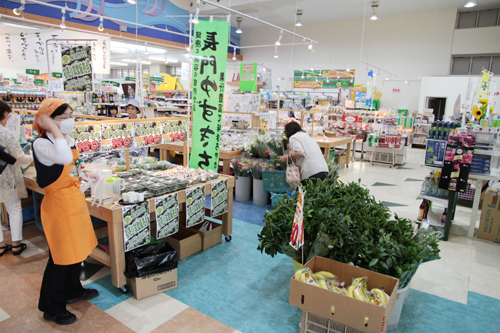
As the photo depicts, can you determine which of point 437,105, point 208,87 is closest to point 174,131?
point 208,87

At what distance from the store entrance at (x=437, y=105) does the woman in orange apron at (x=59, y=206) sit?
15.1 metres

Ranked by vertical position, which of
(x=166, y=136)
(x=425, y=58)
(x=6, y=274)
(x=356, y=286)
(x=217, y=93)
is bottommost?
(x=6, y=274)

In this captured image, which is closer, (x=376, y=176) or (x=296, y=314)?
(x=296, y=314)

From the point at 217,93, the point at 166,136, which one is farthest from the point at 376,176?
the point at 166,136

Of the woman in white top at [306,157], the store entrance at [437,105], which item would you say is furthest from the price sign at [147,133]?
the store entrance at [437,105]

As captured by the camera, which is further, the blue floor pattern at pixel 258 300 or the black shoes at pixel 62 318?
the blue floor pattern at pixel 258 300

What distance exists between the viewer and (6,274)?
2.91m

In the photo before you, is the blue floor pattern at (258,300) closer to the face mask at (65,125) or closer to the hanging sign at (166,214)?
the hanging sign at (166,214)

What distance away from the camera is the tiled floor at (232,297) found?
7.70 feet

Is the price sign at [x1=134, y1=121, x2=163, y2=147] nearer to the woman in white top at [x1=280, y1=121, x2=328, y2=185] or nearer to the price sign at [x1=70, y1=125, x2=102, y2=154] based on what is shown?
the price sign at [x1=70, y1=125, x2=102, y2=154]

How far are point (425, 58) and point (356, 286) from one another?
50.6 feet

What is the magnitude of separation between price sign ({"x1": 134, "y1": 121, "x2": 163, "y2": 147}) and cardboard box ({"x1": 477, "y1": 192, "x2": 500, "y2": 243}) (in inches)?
161

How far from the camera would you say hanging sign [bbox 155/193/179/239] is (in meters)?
2.85

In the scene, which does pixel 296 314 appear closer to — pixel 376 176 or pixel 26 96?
pixel 376 176
